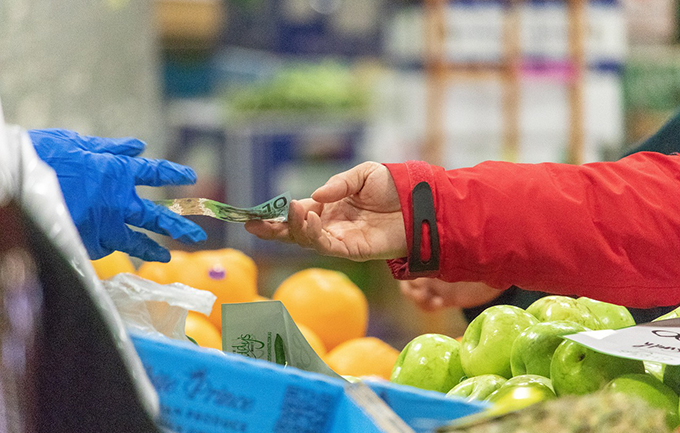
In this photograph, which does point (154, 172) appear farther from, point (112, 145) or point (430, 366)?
point (430, 366)

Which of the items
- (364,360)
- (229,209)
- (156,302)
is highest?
(229,209)

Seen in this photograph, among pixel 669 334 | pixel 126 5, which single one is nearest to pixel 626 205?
pixel 669 334

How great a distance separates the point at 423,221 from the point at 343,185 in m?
0.14

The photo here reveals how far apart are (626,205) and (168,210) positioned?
67 cm

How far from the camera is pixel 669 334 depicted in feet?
2.65

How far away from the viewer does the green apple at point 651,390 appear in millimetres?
724

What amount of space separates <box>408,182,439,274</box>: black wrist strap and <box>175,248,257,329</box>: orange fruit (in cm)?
47

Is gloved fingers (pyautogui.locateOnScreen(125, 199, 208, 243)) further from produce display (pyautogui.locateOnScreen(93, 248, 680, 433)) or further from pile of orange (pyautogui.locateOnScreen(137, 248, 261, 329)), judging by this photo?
pile of orange (pyautogui.locateOnScreen(137, 248, 261, 329))

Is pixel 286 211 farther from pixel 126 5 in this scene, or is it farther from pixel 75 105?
pixel 126 5

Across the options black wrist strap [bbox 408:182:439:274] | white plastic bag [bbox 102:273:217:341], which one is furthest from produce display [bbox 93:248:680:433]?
white plastic bag [bbox 102:273:217:341]

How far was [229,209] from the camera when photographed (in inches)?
37.5

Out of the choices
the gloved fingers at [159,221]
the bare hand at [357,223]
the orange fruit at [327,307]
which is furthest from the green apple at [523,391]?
the orange fruit at [327,307]

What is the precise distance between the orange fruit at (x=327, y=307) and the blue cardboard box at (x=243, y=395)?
32.7 inches

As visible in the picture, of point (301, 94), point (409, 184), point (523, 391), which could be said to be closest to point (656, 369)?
point (523, 391)
